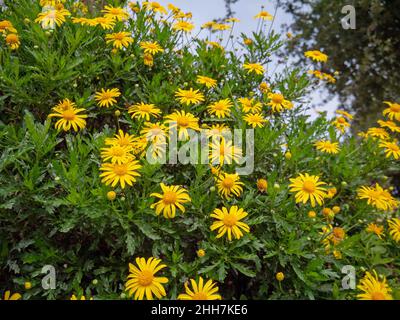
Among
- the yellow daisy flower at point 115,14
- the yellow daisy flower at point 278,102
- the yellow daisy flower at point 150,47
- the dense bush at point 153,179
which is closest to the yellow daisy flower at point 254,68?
the dense bush at point 153,179

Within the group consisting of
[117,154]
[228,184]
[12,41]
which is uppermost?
[12,41]

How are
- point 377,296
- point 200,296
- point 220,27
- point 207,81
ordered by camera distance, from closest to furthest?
point 200,296 → point 377,296 → point 207,81 → point 220,27

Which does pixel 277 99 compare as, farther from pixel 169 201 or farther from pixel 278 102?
pixel 169 201

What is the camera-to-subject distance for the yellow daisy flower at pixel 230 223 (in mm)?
1652

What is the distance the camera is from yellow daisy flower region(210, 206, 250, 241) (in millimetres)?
1652

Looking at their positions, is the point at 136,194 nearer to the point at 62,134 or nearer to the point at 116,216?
the point at 116,216

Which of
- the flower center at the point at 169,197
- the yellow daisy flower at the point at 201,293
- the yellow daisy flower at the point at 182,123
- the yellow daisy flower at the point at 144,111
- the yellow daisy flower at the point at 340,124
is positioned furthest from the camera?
the yellow daisy flower at the point at 340,124

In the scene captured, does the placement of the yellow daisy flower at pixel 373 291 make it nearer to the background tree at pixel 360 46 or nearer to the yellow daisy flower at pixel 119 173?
the yellow daisy flower at pixel 119 173

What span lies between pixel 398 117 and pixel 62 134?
2073 millimetres

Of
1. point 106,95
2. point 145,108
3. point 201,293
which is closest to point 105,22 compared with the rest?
point 106,95

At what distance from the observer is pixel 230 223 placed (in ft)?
5.47

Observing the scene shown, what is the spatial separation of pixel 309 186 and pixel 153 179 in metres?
0.70

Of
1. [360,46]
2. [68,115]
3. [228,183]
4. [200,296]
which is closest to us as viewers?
[200,296]

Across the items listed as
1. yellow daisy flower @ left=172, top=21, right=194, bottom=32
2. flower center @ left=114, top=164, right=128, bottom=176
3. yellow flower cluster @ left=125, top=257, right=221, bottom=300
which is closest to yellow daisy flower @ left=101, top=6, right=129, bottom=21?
yellow daisy flower @ left=172, top=21, right=194, bottom=32
